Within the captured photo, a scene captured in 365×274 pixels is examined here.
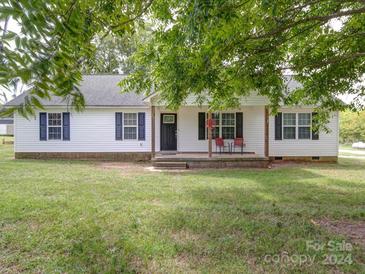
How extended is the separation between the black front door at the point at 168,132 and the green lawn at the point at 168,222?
621cm

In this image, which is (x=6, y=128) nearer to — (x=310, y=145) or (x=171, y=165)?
(x=171, y=165)

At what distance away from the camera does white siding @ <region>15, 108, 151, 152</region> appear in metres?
16.6

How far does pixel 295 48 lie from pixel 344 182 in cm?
567

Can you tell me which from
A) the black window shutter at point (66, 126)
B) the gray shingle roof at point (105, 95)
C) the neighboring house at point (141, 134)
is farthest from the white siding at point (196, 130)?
the black window shutter at point (66, 126)

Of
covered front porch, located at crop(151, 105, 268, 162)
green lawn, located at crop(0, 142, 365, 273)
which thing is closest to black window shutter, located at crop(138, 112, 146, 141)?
covered front porch, located at crop(151, 105, 268, 162)

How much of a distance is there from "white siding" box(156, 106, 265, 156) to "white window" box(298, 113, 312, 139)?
211 centimetres

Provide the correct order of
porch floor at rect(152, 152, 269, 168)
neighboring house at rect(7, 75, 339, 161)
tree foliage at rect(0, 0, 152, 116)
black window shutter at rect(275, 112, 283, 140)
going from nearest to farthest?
tree foliage at rect(0, 0, 152, 116) < porch floor at rect(152, 152, 269, 168) < neighboring house at rect(7, 75, 339, 161) < black window shutter at rect(275, 112, 283, 140)

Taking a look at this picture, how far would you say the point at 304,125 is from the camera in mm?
16516

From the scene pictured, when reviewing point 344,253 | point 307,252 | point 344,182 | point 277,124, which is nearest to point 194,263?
point 307,252

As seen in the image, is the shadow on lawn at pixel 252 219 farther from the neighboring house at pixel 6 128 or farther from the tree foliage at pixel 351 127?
the neighboring house at pixel 6 128

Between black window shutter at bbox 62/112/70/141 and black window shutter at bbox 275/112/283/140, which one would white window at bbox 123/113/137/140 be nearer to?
black window shutter at bbox 62/112/70/141

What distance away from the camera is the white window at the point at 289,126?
1652cm

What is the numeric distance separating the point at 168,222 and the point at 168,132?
438 inches

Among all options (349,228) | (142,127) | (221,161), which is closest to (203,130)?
(221,161)
